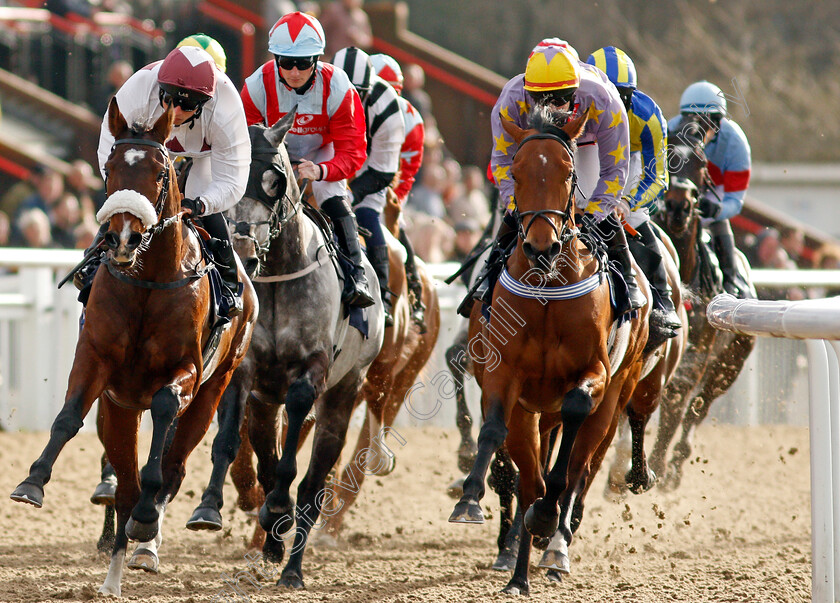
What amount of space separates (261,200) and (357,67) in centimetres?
179

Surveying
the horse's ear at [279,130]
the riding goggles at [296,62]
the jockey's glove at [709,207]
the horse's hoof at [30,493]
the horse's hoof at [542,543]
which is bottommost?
the horse's hoof at [542,543]

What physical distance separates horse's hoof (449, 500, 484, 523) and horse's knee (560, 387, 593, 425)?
1.62 ft

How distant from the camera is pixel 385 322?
245 inches

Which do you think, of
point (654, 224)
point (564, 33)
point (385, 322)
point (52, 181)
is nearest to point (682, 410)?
point (654, 224)

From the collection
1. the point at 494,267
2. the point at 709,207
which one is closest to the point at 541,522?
the point at 494,267

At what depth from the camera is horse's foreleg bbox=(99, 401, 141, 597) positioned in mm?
4633

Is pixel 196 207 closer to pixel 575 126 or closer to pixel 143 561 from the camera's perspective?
pixel 143 561

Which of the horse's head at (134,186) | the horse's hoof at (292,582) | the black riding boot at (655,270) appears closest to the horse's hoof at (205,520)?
the horse's hoof at (292,582)

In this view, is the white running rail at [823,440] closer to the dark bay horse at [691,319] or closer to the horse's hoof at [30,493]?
the horse's hoof at [30,493]

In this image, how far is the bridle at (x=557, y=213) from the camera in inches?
174

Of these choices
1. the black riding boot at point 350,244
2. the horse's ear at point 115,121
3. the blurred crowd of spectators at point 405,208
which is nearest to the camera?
the horse's ear at point 115,121

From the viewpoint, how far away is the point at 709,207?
23.9 ft

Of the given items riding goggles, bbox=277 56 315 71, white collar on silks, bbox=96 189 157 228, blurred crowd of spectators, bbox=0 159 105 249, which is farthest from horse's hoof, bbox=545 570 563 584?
blurred crowd of spectators, bbox=0 159 105 249

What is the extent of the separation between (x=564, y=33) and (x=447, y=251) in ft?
42.0
